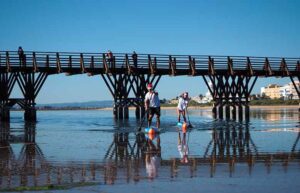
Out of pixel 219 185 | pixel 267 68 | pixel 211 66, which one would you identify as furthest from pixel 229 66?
pixel 219 185

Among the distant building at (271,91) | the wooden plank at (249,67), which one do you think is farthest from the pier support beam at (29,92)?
the distant building at (271,91)

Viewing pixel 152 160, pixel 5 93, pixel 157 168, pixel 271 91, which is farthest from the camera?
pixel 271 91

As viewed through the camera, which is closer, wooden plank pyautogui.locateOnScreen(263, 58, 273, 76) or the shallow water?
the shallow water

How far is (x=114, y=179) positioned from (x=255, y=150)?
4.36m

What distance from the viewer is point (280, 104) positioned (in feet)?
286

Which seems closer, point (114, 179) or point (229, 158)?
point (114, 179)

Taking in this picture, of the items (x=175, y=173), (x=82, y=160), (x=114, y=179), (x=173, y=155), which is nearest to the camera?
(x=114, y=179)

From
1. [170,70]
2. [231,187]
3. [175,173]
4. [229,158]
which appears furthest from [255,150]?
[170,70]

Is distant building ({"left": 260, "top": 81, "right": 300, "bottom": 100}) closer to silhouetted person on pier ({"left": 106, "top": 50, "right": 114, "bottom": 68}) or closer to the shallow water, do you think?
silhouetted person on pier ({"left": 106, "top": 50, "right": 114, "bottom": 68})

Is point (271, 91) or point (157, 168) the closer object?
point (157, 168)

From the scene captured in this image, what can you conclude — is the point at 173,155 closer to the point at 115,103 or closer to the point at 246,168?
the point at 246,168

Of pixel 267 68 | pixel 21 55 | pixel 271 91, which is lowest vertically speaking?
pixel 267 68

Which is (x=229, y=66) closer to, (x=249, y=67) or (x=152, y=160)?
(x=249, y=67)

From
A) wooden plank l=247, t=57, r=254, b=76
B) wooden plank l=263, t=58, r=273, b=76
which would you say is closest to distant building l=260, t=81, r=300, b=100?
wooden plank l=263, t=58, r=273, b=76
